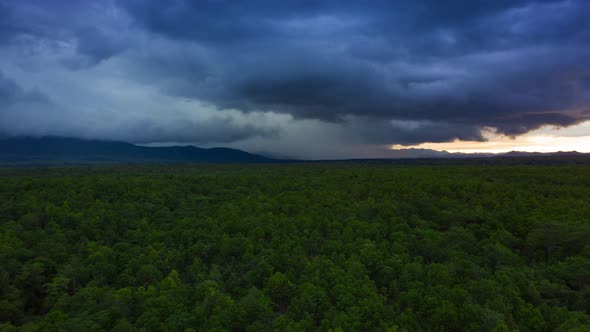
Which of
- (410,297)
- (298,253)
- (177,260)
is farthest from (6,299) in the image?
(410,297)

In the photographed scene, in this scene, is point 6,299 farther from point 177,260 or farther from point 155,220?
point 155,220

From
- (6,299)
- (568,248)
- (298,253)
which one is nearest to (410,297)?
(298,253)

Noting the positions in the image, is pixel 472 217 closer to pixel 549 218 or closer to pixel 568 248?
A: pixel 549 218

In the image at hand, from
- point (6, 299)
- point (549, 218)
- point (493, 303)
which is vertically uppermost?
point (549, 218)

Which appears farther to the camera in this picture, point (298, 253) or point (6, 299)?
point (298, 253)

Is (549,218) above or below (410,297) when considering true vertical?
above

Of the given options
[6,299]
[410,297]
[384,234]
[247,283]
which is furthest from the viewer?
[384,234]

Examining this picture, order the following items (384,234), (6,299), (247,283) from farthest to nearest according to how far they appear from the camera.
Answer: (384,234) → (247,283) → (6,299)
